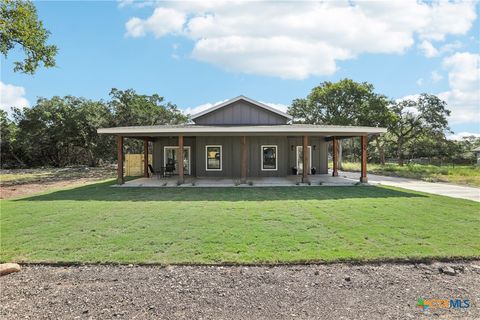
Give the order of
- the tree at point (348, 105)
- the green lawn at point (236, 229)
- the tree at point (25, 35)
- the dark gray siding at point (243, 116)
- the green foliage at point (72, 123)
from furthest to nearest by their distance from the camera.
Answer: the green foliage at point (72, 123)
the tree at point (348, 105)
the dark gray siding at point (243, 116)
the tree at point (25, 35)
the green lawn at point (236, 229)

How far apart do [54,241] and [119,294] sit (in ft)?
8.40

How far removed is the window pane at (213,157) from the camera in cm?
1661

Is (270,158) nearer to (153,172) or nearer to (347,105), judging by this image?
(153,172)

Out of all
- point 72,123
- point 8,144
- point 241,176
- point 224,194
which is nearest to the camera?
point 224,194

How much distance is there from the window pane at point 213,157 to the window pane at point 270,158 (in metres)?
2.58

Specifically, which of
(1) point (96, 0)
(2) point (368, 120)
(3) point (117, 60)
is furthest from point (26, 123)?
(2) point (368, 120)

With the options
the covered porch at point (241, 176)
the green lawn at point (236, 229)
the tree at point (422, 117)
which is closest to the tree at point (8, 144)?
the covered porch at point (241, 176)

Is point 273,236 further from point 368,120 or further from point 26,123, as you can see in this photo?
point 26,123

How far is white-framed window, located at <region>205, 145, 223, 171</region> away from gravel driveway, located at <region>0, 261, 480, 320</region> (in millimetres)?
12496

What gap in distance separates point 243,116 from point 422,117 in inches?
821

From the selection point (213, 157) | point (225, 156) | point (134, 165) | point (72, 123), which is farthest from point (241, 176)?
point (72, 123)

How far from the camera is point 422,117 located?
93.9 ft

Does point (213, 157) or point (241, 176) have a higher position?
point (213, 157)

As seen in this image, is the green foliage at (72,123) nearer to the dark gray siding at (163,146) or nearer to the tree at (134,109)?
the tree at (134,109)
